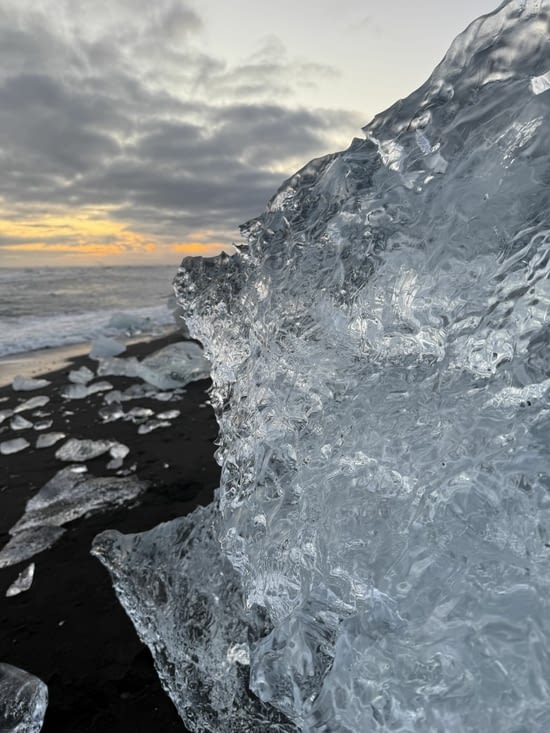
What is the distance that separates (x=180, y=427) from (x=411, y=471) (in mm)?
3686

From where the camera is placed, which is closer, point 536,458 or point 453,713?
point 453,713

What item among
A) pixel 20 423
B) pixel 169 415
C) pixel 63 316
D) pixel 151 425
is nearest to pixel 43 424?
pixel 20 423

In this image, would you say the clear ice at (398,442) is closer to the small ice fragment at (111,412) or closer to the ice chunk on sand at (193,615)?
the ice chunk on sand at (193,615)

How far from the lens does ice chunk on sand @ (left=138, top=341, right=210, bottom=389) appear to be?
6.20m

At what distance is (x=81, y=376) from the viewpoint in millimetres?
6727

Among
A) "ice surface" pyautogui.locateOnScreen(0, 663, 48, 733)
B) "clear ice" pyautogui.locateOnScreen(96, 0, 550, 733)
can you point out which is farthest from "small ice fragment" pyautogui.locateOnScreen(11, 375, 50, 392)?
"clear ice" pyautogui.locateOnScreen(96, 0, 550, 733)

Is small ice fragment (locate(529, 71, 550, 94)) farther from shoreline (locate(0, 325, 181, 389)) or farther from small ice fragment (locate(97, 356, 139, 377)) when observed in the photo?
shoreline (locate(0, 325, 181, 389))

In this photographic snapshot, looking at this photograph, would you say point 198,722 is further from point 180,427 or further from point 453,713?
point 180,427

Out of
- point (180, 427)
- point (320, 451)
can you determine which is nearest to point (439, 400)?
point (320, 451)

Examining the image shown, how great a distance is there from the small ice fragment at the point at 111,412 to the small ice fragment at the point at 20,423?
754 millimetres

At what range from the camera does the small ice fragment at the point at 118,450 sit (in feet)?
13.3

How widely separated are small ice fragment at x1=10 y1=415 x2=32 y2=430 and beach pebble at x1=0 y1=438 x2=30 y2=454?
377mm

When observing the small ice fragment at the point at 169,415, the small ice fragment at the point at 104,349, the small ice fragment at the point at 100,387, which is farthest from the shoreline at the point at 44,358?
the small ice fragment at the point at 169,415

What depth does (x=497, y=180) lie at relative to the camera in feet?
4.02
